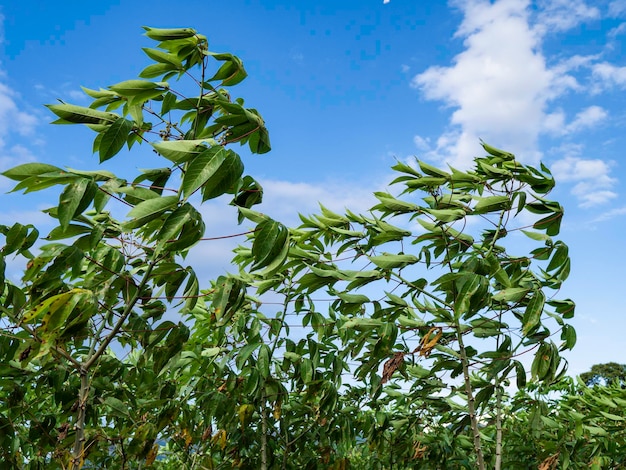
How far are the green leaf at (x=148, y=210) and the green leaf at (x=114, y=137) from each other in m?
0.32

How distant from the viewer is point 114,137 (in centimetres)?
160

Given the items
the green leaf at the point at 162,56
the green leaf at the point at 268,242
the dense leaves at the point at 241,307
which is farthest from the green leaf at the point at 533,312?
the green leaf at the point at 162,56

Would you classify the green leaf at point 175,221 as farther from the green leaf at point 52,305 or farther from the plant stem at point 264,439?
the plant stem at point 264,439

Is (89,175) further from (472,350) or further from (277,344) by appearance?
(472,350)

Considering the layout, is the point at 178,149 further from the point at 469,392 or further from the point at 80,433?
the point at 469,392

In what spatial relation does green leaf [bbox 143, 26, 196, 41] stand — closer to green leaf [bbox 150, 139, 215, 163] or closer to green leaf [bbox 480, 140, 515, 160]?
green leaf [bbox 150, 139, 215, 163]

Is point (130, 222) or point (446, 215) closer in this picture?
point (130, 222)

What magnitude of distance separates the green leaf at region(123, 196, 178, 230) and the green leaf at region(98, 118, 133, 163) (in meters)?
0.32

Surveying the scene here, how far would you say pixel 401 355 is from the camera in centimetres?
211

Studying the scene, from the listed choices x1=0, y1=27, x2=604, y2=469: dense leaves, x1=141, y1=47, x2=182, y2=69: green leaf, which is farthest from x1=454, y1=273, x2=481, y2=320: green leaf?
x1=141, y1=47, x2=182, y2=69: green leaf

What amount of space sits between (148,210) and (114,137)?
35cm

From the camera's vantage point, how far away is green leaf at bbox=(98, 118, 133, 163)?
1.59 m

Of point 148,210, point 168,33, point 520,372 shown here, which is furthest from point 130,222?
point 520,372

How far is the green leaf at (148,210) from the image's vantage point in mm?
1355
